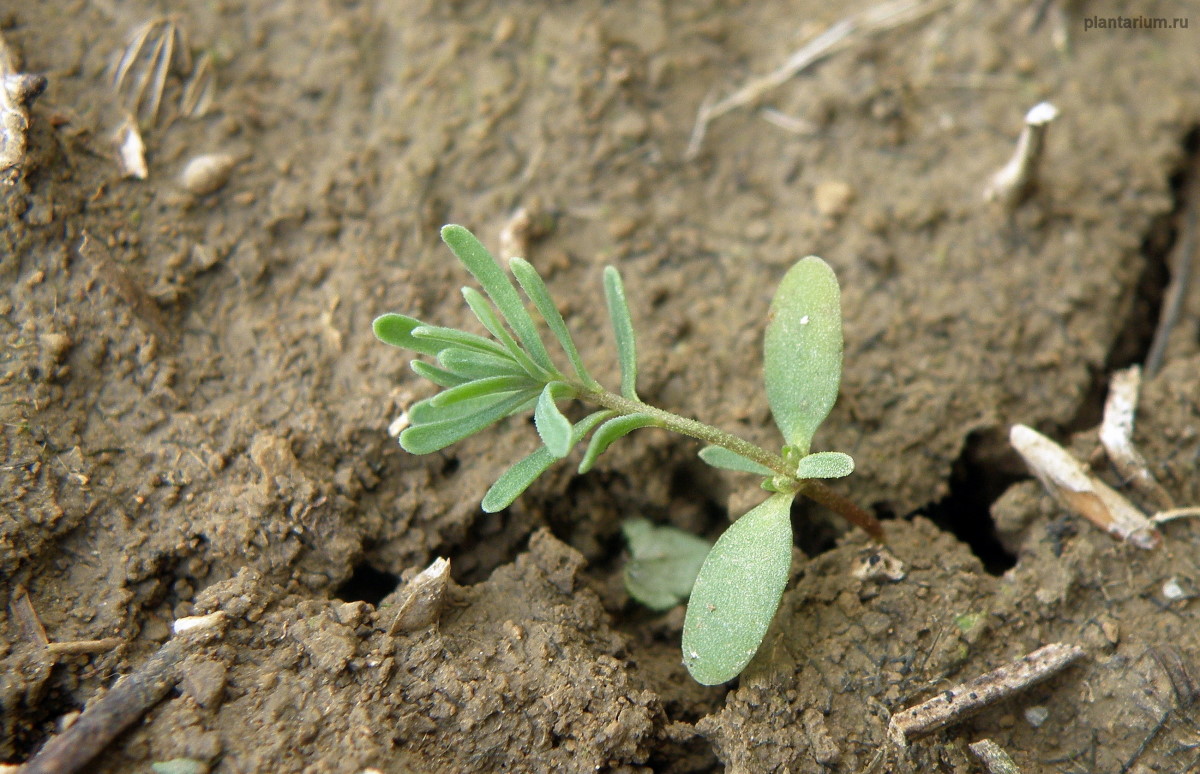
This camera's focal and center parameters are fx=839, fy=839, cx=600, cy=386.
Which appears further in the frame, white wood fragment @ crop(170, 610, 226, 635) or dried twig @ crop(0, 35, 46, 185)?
dried twig @ crop(0, 35, 46, 185)

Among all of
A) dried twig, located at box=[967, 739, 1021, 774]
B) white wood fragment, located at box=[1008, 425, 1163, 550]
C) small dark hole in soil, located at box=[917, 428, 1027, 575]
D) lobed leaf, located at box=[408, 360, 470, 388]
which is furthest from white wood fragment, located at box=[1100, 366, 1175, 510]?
lobed leaf, located at box=[408, 360, 470, 388]

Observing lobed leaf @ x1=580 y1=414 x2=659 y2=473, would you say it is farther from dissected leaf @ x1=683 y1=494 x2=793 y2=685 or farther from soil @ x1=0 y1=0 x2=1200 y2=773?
soil @ x1=0 y1=0 x2=1200 y2=773

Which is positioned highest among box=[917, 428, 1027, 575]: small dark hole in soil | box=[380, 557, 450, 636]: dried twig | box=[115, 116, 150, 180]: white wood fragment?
box=[115, 116, 150, 180]: white wood fragment

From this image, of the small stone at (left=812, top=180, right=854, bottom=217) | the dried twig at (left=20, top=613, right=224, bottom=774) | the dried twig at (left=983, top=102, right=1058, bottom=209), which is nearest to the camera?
the dried twig at (left=20, top=613, right=224, bottom=774)

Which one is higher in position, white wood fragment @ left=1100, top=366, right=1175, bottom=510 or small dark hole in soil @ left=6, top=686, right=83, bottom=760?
small dark hole in soil @ left=6, top=686, right=83, bottom=760

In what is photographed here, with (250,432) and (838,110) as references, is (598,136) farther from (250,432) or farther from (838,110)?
(250,432)

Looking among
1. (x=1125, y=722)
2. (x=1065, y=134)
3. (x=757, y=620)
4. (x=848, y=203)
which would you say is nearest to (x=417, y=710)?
(x=757, y=620)
